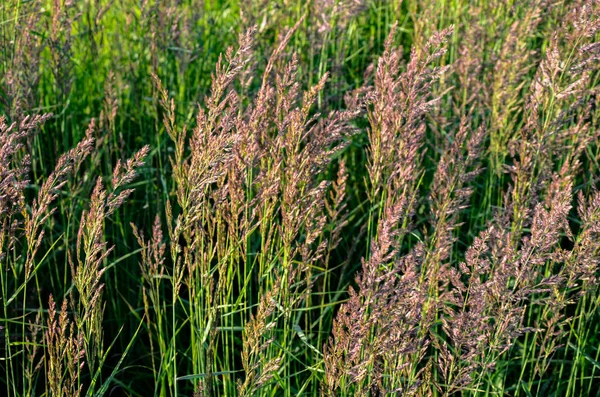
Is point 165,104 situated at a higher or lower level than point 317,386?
higher

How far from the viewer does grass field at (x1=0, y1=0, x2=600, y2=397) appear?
186 cm

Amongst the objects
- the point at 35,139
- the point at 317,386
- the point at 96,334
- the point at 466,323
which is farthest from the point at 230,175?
the point at 35,139

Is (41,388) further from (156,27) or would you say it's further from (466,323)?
(466,323)

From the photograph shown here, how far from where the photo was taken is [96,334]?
72.9 inches

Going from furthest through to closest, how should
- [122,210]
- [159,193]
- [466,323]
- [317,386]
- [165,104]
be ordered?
[122,210]
[159,193]
[317,386]
[165,104]
[466,323]

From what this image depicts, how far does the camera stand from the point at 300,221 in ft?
6.38

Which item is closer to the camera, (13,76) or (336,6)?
(13,76)

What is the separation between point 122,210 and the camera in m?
3.26

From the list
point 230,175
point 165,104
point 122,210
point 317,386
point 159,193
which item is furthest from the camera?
point 122,210

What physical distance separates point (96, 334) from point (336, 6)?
1870 mm

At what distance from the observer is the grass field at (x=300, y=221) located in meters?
1.86

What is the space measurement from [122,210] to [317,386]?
1211 mm

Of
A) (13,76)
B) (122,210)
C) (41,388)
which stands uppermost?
(13,76)

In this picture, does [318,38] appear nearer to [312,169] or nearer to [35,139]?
[35,139]
